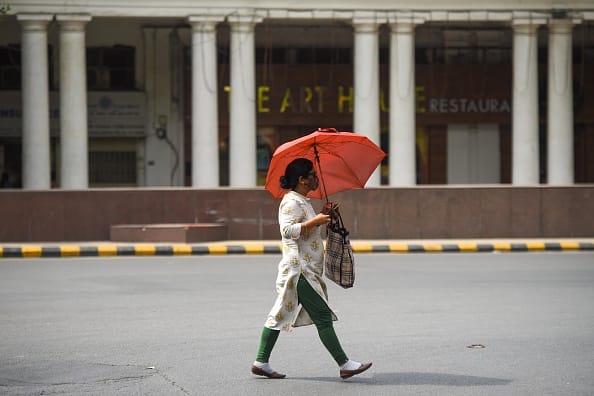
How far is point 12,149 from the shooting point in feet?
121

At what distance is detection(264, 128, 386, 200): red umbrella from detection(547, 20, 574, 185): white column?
82.2ft

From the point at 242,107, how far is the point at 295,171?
23.7 m

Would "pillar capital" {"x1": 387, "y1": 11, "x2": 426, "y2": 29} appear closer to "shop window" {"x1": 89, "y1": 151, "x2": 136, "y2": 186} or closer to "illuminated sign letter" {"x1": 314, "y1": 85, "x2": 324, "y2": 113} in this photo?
"illuminated sign letter" {"x1": 314, "y1": 85, "x2": 324, "y2": 113}

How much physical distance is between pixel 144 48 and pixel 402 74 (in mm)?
9144

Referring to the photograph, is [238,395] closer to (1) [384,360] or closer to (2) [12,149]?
(1) [384,360]

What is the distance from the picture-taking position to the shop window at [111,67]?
→ 122ft

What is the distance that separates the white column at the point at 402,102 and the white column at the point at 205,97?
480 centimetres

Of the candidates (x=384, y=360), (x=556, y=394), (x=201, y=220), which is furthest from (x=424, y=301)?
(x=201, y=220)

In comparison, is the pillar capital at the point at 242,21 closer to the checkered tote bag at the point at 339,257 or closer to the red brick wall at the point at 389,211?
the red brick wall at the point at 389,211

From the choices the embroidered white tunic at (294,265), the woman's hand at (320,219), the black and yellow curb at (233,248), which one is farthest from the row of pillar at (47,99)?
the woman's hand at (320,219)

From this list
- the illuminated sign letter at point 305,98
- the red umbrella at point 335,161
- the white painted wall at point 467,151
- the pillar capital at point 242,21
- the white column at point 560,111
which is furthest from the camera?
the white painted wall at point 467,151

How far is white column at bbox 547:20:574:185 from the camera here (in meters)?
32.9

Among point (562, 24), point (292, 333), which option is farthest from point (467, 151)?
point (292, 333)

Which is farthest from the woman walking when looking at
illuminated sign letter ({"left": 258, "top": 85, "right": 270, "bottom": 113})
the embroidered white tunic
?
illuminated sign letter ({"left": 258, "top": 85, "right": 270, "bottom": 113})
